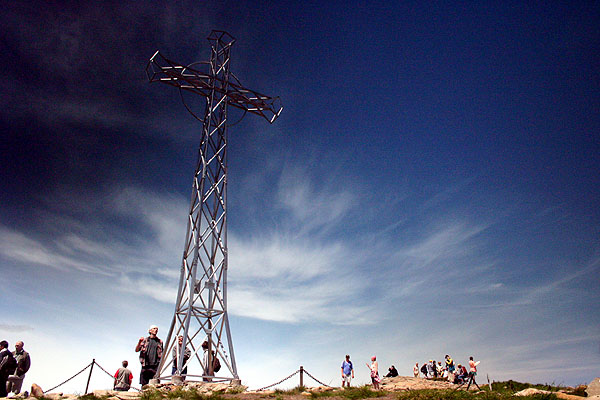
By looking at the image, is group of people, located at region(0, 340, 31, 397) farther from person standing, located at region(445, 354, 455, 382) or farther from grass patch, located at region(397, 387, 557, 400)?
person standing, located at region(445, 354, 455, 382)

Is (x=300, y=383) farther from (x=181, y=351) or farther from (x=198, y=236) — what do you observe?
(x=198, y=236)

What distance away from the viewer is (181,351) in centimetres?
1293

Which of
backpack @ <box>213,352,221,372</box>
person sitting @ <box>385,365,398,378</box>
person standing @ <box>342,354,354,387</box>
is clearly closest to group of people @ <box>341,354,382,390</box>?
person standing @ <box>342,354,354,387</box>

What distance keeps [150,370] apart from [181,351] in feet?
3.94

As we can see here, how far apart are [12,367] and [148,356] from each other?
3636mm

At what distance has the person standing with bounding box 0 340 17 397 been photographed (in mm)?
11430

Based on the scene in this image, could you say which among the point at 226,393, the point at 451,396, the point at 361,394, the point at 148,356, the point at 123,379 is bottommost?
the point at 451,396

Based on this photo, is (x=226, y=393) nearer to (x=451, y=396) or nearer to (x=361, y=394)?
(x=361, y=394)

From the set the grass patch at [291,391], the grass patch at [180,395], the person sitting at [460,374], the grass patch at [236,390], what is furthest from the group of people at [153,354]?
the person sitting at [460,374]

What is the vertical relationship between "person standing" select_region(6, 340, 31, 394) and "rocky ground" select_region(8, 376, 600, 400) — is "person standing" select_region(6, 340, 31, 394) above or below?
above

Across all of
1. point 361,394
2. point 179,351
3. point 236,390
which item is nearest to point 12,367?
point 179,351

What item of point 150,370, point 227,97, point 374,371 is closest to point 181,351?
point 150,370

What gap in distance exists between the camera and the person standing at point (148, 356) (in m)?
13.0

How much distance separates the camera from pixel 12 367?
11.6 meters
